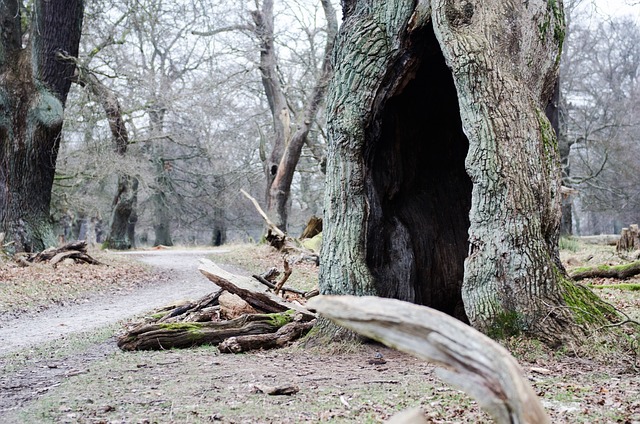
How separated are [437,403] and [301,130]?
1907 centimetres

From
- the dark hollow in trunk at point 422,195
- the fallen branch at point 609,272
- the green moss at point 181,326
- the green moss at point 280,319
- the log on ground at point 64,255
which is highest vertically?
the dark hollow in trunk at point 422,195

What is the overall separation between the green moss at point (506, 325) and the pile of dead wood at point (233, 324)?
7.67 ft

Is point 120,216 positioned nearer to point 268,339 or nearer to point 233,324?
point 233,324

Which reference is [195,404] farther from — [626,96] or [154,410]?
[626,96]

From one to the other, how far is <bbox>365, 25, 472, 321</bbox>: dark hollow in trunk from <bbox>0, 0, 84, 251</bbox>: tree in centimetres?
1149

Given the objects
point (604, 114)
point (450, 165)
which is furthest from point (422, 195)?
point (604, 114)

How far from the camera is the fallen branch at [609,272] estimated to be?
37.2ft

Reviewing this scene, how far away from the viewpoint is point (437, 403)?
4.16 m

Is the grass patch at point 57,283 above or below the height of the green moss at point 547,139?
below

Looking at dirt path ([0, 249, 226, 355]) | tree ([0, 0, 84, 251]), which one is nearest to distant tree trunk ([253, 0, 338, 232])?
dirt path ([0, 249, 226, 355])

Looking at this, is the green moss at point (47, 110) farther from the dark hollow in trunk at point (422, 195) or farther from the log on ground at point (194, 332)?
the dark hollow in trunk at point (422, 195)

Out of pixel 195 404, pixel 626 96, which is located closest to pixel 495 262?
pixel 195 404

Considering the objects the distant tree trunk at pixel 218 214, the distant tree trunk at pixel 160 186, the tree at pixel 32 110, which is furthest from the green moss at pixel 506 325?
the distant tree trunk at pixel 218 214

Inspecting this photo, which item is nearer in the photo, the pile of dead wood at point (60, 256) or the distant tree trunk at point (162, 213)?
the pile of dead wood at point (60, 256)
